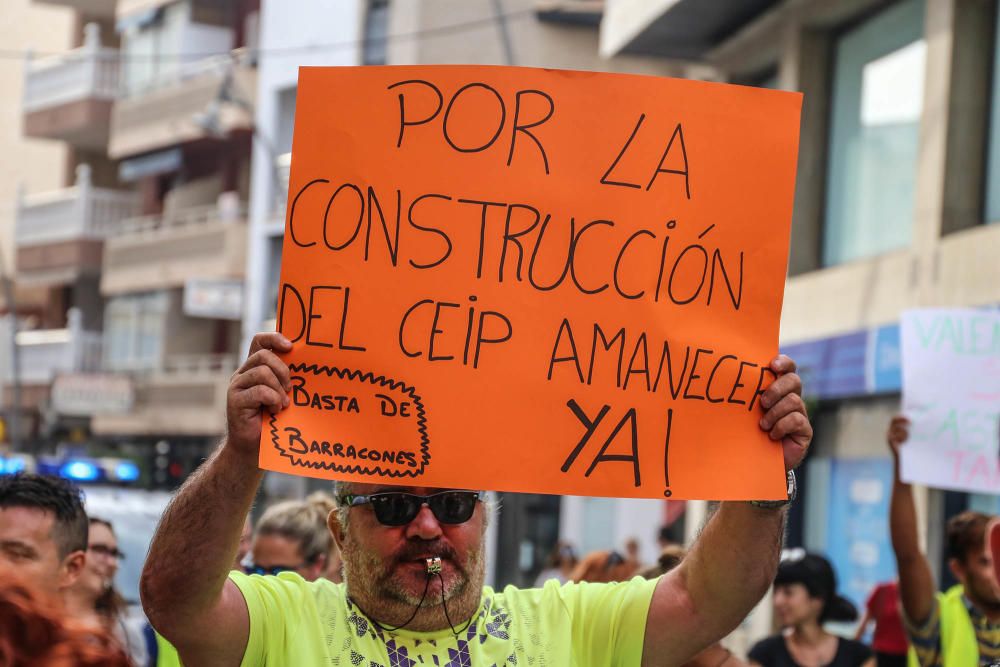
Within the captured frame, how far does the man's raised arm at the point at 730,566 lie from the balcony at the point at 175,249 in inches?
1206

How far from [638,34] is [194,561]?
1392 cm

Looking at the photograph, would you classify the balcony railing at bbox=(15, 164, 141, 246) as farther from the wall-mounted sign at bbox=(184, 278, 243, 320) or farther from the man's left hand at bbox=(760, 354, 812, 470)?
the man's left hand at bbox=(760, 354, 812, 470)

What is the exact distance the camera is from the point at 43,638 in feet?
6.25

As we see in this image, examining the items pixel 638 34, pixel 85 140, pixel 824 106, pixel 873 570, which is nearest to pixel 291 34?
pixel 85 140

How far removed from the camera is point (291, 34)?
110 feet

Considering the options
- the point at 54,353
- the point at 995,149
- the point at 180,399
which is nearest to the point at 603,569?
the point at 995,149

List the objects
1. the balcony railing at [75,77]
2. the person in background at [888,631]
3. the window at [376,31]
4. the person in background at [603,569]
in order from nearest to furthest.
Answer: the person in background at [603,569] → the person in background at [888,631] → the window at [376,31] → the balcony railing at [75,77]

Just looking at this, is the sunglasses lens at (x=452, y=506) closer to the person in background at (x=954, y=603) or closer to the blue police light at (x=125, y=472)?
the person in background at (x=954, y=603)

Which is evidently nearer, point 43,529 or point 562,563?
point 43,529

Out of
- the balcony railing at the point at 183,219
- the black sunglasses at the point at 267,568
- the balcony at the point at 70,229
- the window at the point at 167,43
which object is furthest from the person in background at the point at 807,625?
the balcony at the point at 70,229

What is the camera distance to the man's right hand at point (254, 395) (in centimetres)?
318

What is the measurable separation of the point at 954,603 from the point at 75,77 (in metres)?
35.7

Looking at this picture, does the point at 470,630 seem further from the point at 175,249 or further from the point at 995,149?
the point at 175,249

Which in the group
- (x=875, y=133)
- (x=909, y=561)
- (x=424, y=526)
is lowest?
(x=909, y=561)
